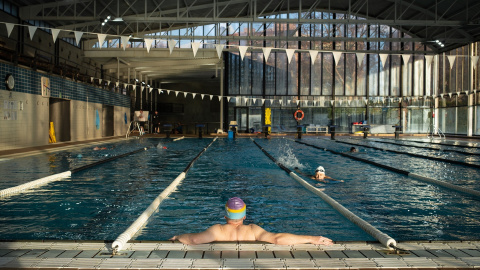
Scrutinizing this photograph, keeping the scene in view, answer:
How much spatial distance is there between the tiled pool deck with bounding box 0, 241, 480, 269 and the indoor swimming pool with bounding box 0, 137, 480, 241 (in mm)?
675

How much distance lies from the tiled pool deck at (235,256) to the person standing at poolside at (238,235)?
11cm

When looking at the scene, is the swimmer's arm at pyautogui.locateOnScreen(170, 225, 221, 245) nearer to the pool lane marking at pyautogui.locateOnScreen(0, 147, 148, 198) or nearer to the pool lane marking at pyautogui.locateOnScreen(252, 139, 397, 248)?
the pool lane marking at pyautogui.locateOnScreen(252, 139, 397, 248)

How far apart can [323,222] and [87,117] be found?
1846cm

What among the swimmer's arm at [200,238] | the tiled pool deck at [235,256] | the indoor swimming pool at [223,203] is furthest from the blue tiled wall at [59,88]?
the swimmer's arm at [200,238]

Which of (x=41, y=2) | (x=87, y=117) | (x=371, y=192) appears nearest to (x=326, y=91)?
(x=87, y=117)

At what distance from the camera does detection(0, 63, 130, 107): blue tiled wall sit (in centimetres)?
1373

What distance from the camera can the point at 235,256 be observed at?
2.98m

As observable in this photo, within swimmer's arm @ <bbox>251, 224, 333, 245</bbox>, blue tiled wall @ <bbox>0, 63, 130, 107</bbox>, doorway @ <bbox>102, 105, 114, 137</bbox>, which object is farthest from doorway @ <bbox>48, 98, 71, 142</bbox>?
swimmer's arm @ <bbox>251, 224, 333, 245</bbox>

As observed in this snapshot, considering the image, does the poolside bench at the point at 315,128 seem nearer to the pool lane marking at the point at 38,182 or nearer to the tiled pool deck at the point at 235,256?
the pool lane marking at the point at 38,182

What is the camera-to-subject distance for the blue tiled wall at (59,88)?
13734 mm

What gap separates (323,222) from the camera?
15.1 feet

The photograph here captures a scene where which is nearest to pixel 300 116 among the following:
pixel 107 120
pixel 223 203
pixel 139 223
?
pixel 107 120

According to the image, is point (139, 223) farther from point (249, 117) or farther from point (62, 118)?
point (249, 117)

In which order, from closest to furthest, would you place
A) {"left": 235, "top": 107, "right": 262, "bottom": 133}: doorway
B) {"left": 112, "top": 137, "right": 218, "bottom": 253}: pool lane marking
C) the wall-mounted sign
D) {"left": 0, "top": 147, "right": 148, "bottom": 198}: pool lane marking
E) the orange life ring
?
{"left": 112, "top": 137, "right": 218, "bottom": 253}: pool lane marking → {"left": 0, "top": 147, "right": 148, "bottom": 198}: pool lane marking → the wall-mounted sign → the orange life ring → {"left": 235, "top": 107, "right": 262, "bottom": 133}: doorway
